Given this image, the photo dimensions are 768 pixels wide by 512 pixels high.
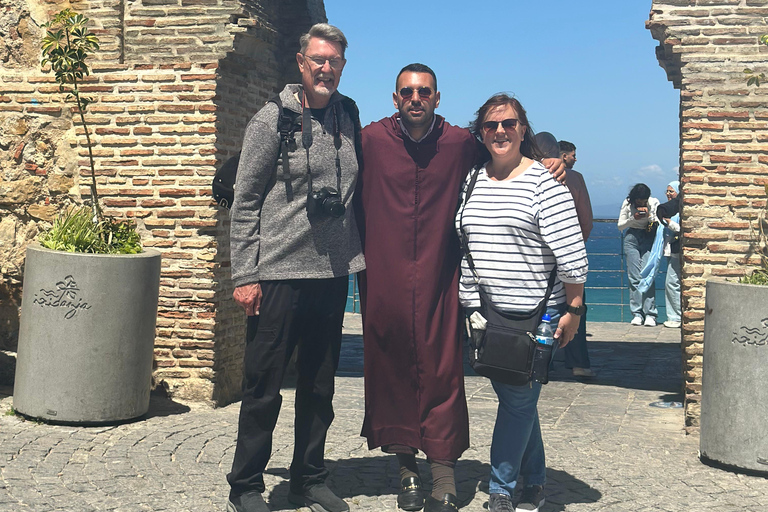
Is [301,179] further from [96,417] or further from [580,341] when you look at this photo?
[580,341]

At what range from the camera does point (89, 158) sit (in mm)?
7203

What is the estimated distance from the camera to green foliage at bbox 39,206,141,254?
6570 millimetres

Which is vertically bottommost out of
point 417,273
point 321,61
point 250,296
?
point 250,296

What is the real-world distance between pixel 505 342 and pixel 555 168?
990 mm

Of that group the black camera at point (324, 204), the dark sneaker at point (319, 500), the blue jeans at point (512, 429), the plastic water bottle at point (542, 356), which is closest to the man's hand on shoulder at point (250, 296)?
the black camera at point (324, 204)

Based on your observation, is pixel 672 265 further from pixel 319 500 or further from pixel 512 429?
pixel 319 500

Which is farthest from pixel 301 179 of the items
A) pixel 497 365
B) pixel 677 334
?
pixel 677 334

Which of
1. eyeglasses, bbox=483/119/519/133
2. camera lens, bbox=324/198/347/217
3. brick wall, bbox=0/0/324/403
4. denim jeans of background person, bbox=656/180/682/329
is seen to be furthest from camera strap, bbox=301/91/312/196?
denim jeans of background person, bbox=656/180/682/329

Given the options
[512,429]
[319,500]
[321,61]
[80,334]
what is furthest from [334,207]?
[80,334]

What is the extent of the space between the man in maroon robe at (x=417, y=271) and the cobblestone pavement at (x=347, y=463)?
0.41 meters

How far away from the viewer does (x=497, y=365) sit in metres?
4.38

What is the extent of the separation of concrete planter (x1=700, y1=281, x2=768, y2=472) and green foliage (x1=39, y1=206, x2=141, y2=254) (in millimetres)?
4097

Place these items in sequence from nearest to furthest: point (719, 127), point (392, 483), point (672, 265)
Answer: point (392, 483), point (719, 127), point (672, 265)

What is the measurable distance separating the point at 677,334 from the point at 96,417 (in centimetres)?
862
